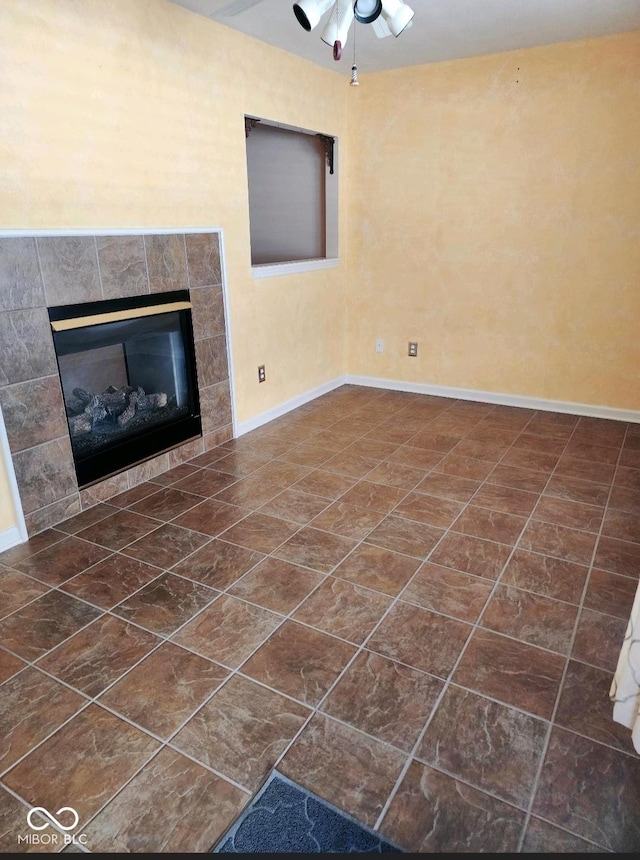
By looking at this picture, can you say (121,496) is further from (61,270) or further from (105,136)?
(105,136)

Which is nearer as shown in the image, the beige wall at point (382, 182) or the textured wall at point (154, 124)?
the textured wall at point (154, 124)

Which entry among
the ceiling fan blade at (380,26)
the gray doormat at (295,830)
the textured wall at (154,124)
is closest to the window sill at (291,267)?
the textured wall at (154,124)

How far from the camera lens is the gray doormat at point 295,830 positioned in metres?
1.24

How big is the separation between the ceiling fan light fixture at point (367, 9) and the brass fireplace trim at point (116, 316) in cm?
158

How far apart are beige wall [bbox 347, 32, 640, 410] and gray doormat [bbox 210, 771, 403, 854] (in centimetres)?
345

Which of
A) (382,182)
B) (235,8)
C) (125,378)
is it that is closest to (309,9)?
(235,8)

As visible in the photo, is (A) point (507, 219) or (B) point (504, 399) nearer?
(A) point (507, 219)

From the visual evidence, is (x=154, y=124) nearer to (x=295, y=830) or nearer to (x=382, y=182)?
(x=382, y=182)

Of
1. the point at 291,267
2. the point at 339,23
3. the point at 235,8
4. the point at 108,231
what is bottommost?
the point at 291,267

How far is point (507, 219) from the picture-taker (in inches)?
154

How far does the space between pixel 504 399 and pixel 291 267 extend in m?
1.89

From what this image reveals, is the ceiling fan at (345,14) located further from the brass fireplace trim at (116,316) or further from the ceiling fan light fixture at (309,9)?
the brass fireplace trim at (116,316)

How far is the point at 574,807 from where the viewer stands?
1320 millimetres

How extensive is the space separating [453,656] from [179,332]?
88.6 inches
